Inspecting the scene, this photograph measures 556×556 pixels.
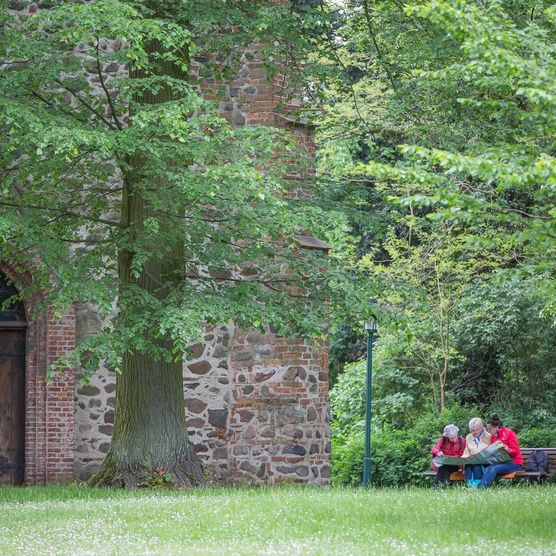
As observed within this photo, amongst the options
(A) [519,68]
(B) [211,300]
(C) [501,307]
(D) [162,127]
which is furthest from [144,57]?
(C) [501,307]

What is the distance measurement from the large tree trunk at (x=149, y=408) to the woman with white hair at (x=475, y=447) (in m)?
3.80

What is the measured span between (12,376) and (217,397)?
3052mm

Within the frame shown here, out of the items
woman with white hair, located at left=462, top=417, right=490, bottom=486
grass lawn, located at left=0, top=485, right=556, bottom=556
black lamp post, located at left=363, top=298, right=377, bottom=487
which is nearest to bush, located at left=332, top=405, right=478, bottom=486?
black lamp post, located at left=363, top=298, right=377, bottom=487

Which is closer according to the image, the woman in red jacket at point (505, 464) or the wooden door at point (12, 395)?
the woman in red jacket at point (505, 464)

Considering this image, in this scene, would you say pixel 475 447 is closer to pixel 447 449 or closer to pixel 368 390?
pixel 447 449

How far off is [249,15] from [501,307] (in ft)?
33.2

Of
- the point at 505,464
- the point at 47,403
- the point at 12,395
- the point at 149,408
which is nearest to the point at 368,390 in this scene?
the point at 505,464

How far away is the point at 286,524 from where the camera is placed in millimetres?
10219

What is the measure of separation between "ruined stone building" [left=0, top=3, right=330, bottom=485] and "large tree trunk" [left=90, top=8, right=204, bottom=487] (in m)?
2.15

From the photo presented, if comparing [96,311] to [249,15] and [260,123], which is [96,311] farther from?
[249,15]

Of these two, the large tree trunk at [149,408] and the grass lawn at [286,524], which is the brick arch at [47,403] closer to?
the large tree trunk at [149,408]

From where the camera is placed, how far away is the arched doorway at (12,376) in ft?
56.6

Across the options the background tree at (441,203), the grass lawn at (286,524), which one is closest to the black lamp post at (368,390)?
the background tree at (441,203)

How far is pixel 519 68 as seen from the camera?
907cm
